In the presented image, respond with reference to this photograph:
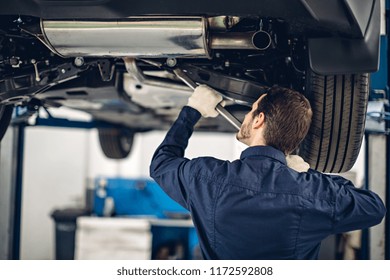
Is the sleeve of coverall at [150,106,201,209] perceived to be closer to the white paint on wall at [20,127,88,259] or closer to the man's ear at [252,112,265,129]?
the man's ear at [252,112,265,129]

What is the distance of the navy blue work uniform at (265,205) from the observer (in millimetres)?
1663

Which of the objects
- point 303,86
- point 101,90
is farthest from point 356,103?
point 101,90

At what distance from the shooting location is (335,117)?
73.3 inches

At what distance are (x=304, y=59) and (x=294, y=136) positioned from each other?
0.27 m

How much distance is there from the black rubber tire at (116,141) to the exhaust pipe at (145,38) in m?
2.44

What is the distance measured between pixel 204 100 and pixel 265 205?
0.47 meters

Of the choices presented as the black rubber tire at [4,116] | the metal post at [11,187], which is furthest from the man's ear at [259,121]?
the metal post at [11,187]

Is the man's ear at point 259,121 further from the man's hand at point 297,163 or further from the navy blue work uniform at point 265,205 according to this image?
the man's hand at point 297,163

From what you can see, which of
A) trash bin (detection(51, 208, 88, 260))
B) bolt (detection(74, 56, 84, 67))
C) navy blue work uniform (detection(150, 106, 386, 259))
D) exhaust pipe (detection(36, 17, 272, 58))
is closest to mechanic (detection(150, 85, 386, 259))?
navy blue work uniform (detection(150, 106, 386, 259))

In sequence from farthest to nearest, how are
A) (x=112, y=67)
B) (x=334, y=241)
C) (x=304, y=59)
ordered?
(x=334, y=241), (x=112, y=67), (x=304, y=59)
